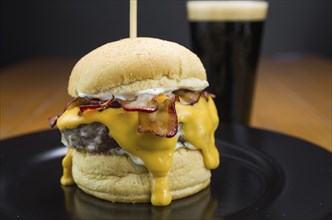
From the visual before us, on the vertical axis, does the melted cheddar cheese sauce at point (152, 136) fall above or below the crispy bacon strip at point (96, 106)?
below

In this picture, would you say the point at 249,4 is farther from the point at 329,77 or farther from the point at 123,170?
the point at 329,77

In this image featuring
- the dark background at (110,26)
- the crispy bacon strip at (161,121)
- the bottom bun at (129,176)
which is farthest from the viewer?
the dark background at (110,26)

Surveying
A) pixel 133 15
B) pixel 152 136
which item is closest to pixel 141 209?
pixel 152 136

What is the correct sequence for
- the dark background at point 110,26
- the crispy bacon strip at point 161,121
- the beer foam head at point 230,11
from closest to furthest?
the crispy bacon strip at point 161,121, the beer foam head at point 230,11, the dark background at point 110,26

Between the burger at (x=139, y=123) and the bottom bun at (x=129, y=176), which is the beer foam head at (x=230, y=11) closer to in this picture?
the burger at (x=139, y=123)

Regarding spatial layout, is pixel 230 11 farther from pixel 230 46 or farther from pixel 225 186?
pixel 225 186

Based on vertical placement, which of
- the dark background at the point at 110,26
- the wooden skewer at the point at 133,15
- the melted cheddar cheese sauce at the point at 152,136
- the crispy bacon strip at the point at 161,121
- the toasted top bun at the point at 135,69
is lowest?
the dark background at the point at 110,26

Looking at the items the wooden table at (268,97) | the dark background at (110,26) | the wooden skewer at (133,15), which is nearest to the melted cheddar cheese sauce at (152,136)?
the wooden skewer at (133,15)

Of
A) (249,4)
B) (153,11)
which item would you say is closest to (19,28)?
(153,11)
